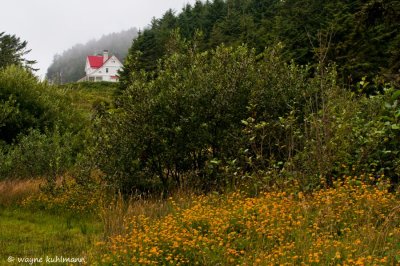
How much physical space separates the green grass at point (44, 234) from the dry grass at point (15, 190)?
0.48 meters

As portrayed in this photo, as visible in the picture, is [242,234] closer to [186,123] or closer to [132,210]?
[132,210]

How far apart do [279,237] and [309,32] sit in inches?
1517

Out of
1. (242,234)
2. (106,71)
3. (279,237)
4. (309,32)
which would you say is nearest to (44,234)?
(242,234)

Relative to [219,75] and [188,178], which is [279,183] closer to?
[188,178]

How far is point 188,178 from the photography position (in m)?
10.1

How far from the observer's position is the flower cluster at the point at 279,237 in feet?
16.6

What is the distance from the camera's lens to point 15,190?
11492 millimetres

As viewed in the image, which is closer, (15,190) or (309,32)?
(15,190)

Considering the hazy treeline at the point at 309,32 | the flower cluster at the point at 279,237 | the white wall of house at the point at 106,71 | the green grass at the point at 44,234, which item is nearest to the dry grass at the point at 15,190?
the green grass at the point at 44,234

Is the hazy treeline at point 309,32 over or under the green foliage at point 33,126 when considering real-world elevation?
over

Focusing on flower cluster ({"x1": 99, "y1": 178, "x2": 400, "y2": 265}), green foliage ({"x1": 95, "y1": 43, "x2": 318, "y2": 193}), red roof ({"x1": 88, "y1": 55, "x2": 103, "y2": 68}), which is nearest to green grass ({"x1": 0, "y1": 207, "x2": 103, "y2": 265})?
flower cluster ({"x1": 99, "y1": 178, "x2": 400, "y2": 265})

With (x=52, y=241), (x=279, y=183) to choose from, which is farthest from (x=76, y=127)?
(x=279, y=183)

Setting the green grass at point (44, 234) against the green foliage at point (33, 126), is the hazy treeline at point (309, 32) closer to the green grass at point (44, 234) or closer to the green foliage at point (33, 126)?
the green foliage at point (33, 126)

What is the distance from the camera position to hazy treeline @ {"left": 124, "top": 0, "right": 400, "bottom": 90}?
12.6 meters
